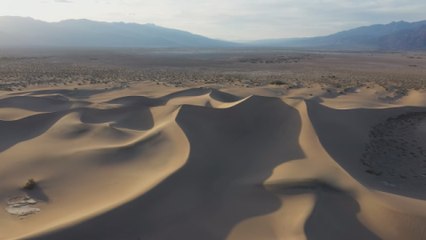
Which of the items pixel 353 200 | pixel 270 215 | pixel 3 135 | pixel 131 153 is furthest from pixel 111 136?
pixel 353 200

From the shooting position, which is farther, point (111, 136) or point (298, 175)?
point (111, 136)

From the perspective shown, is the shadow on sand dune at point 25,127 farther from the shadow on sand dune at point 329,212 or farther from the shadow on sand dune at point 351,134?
the shadow on sand dune at point 351,134

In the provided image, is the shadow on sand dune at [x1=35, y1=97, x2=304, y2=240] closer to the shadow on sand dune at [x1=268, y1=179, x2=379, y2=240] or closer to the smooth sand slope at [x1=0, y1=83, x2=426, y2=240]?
the smooth sand slope at [x1=0, y1=83, x2=426, y2=240]

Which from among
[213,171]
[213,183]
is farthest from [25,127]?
[213,183]

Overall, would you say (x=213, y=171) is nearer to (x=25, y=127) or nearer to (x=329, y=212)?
(x=329, y=212)

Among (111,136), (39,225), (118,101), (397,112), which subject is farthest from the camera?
(118,101)

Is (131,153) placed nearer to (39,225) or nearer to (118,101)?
(39,225)

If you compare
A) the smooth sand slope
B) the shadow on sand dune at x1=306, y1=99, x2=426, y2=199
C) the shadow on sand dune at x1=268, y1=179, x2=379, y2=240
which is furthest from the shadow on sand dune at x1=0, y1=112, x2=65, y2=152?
the shadow on sand dune at x1=306, y1=99, x2=426, y2=199
